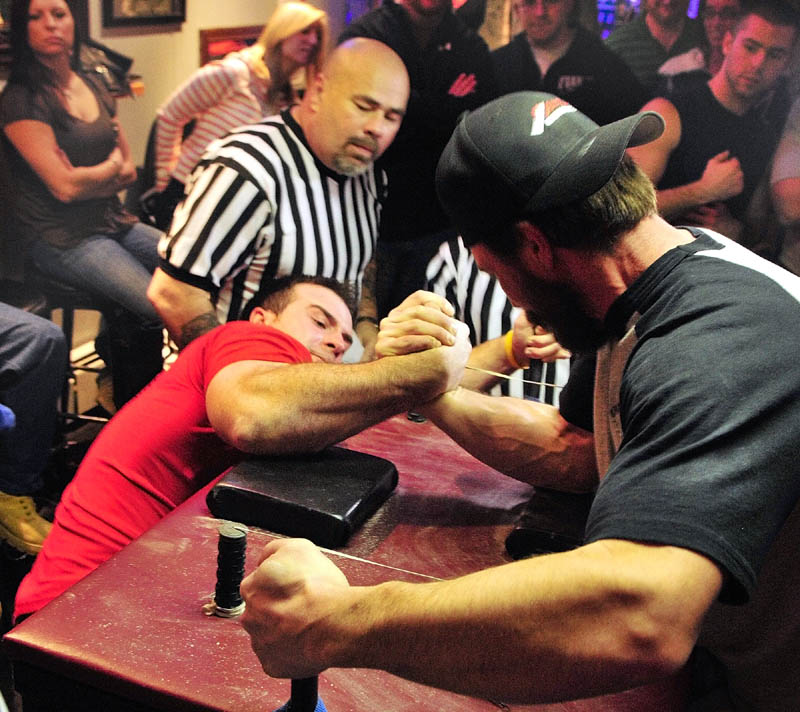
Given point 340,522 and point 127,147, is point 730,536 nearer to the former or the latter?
point 340,522

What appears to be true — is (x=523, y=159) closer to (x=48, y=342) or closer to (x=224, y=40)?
(x=224, y=40)

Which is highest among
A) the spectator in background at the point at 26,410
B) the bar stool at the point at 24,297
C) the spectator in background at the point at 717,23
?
the spectator in background at the point at 717,23

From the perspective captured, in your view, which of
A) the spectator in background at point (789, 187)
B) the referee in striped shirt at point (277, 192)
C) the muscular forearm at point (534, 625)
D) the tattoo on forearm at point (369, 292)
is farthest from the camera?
the tattoo on forearm at point (369, 292)

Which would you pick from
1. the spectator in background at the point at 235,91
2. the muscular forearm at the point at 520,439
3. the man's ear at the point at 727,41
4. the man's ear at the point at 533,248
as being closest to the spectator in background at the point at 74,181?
the spectator in background at the point at 235,91

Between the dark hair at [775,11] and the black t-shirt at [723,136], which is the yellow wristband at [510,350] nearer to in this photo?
the black t-shirt at [723,136]

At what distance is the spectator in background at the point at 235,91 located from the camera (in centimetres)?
263

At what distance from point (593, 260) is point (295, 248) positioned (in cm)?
158

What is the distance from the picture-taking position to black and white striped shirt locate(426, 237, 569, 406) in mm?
2676

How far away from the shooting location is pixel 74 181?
2656mm

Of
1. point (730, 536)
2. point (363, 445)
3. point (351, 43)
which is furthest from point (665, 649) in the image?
point (351, 43)

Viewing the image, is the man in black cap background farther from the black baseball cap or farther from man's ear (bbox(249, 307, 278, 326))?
man's ear (bbox(249, 307, 278, 326))

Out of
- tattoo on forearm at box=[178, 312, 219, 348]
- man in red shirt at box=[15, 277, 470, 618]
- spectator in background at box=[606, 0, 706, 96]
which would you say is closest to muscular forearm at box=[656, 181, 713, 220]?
spectator in background at box=[606, 0, 706, 96]

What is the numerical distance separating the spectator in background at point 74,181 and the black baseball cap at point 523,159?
1666 mm

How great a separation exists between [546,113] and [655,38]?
56.3 inches
